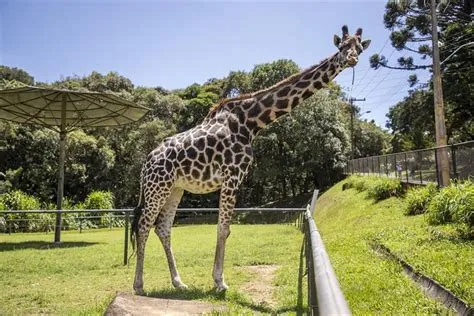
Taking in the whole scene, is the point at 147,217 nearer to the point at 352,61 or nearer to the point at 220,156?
the point at 220,156

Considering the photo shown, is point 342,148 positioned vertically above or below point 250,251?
above

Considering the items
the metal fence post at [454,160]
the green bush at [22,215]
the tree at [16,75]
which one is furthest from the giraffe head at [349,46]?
the tree at [16,75]

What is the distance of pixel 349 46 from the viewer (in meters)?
5.98

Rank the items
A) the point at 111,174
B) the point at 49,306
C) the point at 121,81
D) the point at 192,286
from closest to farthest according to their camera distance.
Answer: the point at 49,306, the point at 192,286, the point at 111,174, the point at 121,81

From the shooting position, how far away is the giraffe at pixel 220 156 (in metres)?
5.98

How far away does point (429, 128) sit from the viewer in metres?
32.1

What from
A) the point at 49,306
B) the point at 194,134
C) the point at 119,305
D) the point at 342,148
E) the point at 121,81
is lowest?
the point at 49,306

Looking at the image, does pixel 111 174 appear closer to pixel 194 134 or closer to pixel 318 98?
pixel 318 98

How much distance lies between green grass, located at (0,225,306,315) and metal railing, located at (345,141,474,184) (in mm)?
4885

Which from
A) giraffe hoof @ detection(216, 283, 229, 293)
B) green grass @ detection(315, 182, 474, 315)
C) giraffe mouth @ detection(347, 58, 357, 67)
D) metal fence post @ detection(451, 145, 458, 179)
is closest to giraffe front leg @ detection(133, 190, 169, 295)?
giraffe hoof @ detection(216, 283, 229, 293)

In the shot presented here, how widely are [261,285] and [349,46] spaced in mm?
3768

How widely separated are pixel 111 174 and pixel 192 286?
26872 millimetres

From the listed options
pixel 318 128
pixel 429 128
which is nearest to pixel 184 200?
pixel 318 128

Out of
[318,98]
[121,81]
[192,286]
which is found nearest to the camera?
[192,286]
